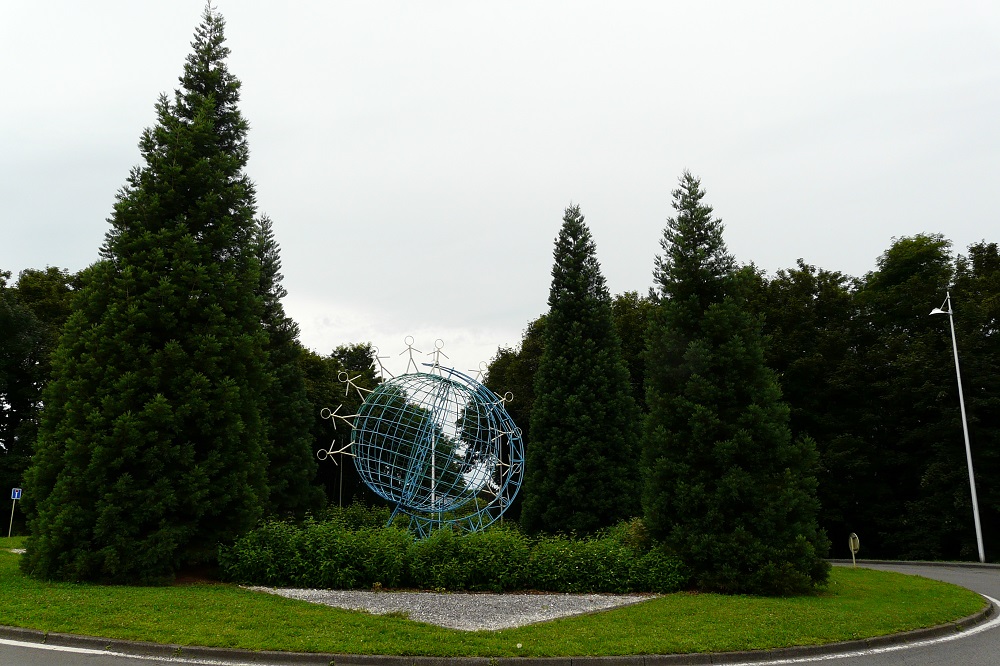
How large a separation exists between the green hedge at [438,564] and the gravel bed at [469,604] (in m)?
0.44

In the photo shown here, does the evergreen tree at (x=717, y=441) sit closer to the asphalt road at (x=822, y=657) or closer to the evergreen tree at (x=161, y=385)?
the asphalt road at (x=822, y=657)

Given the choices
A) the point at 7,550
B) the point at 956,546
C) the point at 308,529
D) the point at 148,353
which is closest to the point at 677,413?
the point at 308,529

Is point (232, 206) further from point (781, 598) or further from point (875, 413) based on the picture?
point (875, 413)

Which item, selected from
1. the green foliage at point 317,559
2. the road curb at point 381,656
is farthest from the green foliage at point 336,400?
the road curb at point 381,656

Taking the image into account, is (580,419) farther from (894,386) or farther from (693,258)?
(894,386)

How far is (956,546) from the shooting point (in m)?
29.6

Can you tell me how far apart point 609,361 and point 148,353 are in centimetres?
1574

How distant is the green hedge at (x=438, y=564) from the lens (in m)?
13.5

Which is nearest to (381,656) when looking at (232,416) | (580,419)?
(232,416)

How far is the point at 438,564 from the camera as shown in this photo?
1380 cm

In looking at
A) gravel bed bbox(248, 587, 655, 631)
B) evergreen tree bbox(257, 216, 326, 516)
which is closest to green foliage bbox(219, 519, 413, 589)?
gravel bed bbox(248, 587, 655, 631)

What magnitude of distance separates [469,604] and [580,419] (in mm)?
13142

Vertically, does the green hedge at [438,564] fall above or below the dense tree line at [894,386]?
below

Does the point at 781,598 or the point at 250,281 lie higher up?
the point at 250,281
